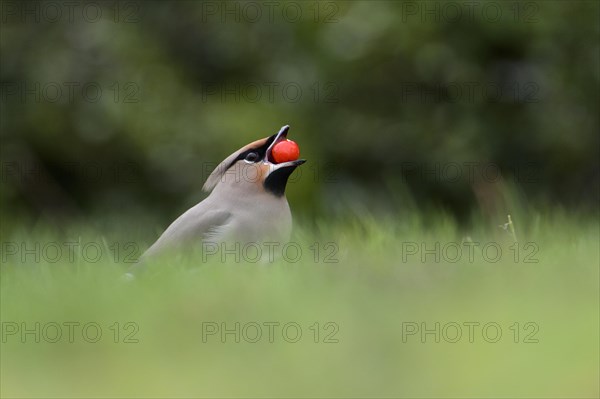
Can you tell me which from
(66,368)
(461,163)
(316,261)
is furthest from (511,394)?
(461,163)

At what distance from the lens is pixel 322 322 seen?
400cm

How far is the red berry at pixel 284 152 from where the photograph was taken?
263 inches

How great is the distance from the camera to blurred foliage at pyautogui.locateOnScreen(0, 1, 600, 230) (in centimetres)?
1193

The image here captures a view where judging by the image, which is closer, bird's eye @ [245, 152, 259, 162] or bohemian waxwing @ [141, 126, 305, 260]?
bohemian waxwing @ [141, 126, 305, 260]

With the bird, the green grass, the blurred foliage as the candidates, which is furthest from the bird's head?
the blurred foliage

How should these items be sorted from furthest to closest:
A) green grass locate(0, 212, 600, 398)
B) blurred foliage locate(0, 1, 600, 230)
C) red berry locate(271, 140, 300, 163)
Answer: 1. blurred foliage locate(0, 1, 600, 230)
2. red berry locate(271, 140, 300, 163)
3. green grass locate(0, 212, 600, 398)

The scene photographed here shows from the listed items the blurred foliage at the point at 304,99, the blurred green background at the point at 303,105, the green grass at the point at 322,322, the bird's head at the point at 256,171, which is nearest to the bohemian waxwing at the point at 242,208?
the bird's head at the point at 256,171

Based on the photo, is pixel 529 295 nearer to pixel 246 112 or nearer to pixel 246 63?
pixel 246 112

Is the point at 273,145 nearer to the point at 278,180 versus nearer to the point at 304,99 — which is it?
the point at 278,180

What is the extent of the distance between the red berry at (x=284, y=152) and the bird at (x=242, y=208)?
3cm

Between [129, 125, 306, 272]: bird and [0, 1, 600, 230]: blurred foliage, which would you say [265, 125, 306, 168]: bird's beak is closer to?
[129, 125, 306, 272]: bird

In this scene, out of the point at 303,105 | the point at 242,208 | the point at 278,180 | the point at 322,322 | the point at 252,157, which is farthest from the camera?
the point at 303,105

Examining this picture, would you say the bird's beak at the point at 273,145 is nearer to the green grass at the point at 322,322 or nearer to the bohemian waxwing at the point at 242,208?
the bohemian waxwing at the point at 242,208

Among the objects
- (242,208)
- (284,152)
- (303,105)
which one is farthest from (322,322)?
(303,105)
